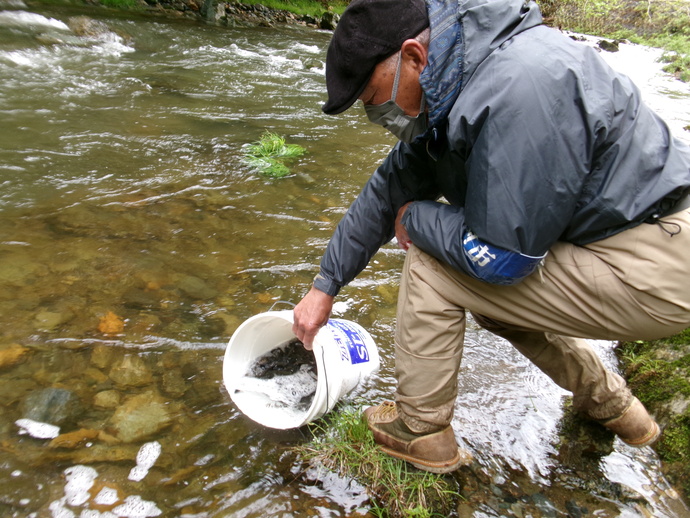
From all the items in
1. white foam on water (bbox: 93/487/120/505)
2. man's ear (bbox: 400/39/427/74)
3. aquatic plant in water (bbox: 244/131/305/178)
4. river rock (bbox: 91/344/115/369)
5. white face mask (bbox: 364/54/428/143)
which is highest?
man's ear (bbox: 400/39/427/74)

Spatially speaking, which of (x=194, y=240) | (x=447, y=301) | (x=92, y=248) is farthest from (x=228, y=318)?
(x=447, y=301)

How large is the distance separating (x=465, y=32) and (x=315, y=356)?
133cm

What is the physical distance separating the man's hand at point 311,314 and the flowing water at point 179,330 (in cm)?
51

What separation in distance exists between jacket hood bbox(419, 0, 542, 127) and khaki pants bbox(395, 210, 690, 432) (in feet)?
2.18

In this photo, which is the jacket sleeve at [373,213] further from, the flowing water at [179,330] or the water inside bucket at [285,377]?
the flowing water at [179,330]

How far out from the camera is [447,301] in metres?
1.93

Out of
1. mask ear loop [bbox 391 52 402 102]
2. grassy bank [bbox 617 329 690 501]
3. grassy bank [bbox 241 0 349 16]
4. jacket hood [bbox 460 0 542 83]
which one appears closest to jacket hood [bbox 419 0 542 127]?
jacket hood [bbox 460 0 542 83]

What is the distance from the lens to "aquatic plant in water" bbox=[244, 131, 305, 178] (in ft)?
16.0

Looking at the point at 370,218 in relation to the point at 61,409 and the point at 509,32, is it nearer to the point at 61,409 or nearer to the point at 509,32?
the point at 509,32

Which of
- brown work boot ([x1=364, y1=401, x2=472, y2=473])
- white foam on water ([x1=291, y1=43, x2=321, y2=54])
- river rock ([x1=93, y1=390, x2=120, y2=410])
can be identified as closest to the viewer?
brown work boot ([x1=364, y1=401, x2=472, y2=473])

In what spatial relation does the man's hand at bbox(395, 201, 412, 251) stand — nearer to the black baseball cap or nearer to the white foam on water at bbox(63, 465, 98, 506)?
the black baseball cap

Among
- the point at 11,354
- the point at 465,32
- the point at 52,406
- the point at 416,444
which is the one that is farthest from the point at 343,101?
the point at 11,354

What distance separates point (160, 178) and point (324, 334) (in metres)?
2.87

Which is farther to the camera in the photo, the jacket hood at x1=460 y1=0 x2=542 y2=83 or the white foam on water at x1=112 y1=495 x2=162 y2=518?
the white foam on water at x1=112 y1=495 x2=162 y2=518
